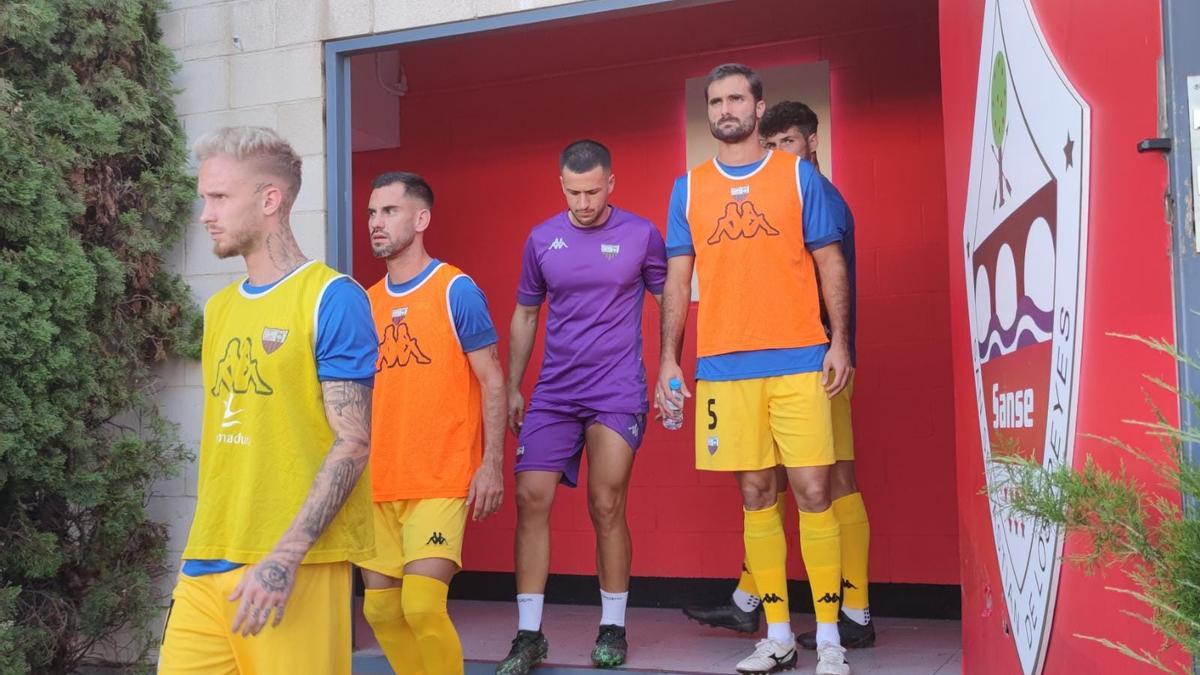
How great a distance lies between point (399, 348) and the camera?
4465 mm

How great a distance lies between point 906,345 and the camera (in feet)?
19.6

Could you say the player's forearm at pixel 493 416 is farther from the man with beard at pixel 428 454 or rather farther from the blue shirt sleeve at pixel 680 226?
the blue shirt sleeve at pixel 680 226

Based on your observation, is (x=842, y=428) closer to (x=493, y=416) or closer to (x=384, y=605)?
(x=493, y=416)

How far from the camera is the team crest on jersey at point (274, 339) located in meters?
2.87

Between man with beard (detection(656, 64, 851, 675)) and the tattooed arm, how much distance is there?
173cm

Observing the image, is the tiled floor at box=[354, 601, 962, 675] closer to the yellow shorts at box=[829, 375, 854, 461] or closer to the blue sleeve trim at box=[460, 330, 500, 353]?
the yellow shorts at box=[829, 375, 854, 461]

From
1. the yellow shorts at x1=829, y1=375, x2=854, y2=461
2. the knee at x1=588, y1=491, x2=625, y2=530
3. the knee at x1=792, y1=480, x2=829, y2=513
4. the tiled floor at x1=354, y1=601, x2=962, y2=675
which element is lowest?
the tiled floor at x1=354, y1=601, x2=962, y2=675

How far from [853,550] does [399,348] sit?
6.11 feet

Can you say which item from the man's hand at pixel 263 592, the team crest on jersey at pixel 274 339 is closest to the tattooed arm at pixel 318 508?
the man's hand at pixel 263 592

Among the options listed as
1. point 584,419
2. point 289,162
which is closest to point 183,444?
point 584,419

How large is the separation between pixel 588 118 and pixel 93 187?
2725 millimetres

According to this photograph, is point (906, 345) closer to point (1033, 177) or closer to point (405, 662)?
point (405, 662)

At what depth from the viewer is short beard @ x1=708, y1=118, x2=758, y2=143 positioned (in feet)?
14.4

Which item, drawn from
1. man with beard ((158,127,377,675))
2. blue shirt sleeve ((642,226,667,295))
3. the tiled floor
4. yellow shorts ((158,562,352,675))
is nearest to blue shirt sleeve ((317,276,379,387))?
man with beard ((158,127,377,675))
